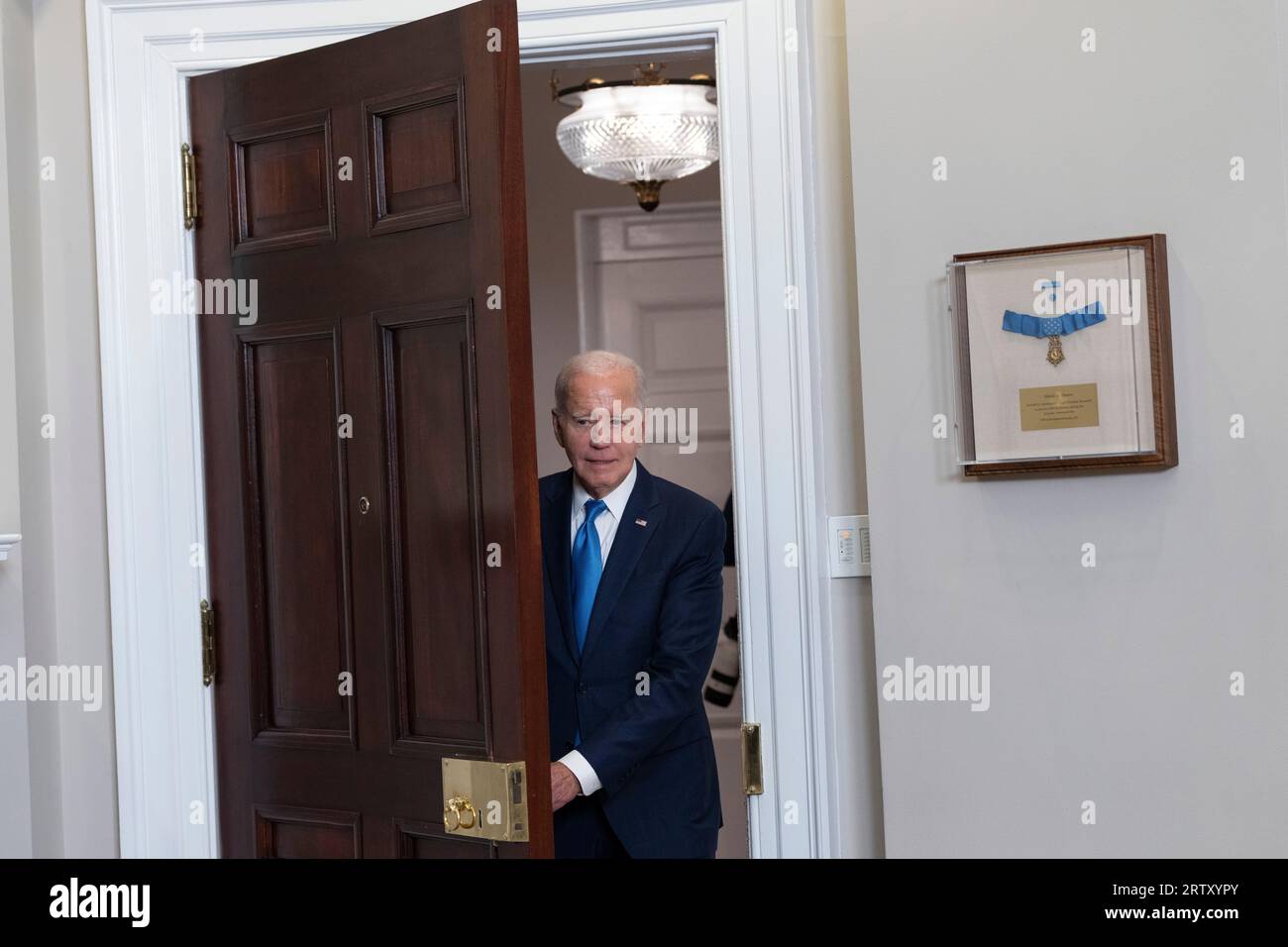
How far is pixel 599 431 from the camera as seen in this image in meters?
2.81

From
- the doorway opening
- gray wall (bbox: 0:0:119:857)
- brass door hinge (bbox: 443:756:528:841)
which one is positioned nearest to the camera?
brass door hinge (bbox: 443:756:528:841)

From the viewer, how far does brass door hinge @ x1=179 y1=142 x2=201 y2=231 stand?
97.9 inches

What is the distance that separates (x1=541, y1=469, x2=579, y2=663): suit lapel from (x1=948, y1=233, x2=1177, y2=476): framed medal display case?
949 mm

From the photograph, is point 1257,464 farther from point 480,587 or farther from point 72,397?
point 72,397

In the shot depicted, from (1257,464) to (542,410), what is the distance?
2882mm

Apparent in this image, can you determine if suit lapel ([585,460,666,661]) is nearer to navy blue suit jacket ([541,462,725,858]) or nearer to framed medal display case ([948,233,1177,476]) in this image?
navy blue suit jacket ([541,462,725,858])

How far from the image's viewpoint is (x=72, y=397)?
97.8 inches

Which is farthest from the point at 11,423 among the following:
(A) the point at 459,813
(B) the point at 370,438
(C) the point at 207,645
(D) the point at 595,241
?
(D) the point at 595,241

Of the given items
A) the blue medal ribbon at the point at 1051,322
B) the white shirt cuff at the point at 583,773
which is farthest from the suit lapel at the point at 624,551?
the blue medal ribbon at the point at 1051,322

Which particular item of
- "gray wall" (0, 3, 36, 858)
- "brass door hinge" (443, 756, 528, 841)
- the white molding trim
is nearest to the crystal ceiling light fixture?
the white molding trim

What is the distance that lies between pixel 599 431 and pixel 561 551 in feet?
0.90
